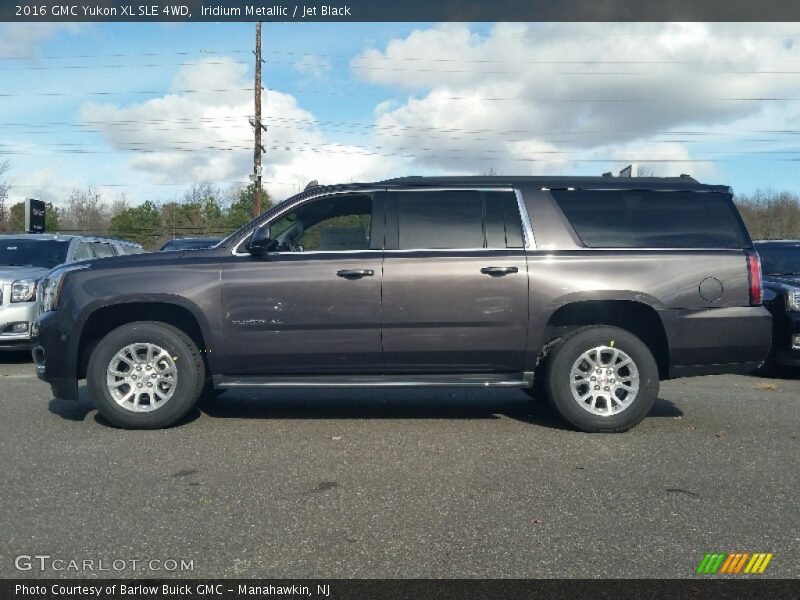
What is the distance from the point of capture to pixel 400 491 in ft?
14.7

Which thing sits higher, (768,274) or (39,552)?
(768,274)

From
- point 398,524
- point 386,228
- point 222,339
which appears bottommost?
point 398,524

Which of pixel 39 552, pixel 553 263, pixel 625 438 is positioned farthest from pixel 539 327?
pixel 39 552

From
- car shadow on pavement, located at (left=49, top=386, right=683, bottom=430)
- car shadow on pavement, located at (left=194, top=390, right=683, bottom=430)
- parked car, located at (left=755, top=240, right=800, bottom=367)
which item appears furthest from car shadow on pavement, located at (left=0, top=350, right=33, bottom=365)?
parked car, located at (left=755, top=240, right=800, bottom=367)

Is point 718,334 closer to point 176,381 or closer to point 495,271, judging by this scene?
point 495,271

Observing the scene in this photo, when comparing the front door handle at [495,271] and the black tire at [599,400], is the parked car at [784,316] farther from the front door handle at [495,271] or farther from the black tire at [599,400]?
the front door handle at [495,271]

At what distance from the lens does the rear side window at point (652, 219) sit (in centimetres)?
608

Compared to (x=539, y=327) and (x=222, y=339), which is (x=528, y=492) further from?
(x=222, y=339)

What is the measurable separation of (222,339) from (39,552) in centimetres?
258

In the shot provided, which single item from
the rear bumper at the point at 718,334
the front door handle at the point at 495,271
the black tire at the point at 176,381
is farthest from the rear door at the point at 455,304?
the black tire at the point at 176,381

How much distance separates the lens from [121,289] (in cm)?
593

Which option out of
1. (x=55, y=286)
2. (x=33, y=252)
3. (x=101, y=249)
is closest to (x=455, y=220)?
(x=55, y=286)

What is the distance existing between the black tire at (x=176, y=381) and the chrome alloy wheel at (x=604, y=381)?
Result: 3.06 meters

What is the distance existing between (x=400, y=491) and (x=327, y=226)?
8.61 feet
